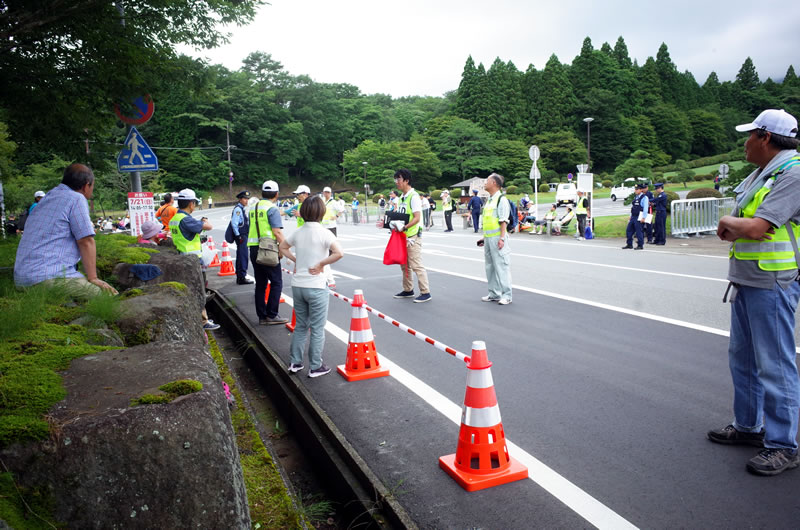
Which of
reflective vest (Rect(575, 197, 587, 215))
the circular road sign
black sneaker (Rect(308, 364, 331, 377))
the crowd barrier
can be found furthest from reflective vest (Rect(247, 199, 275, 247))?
reflective vest (Rect(575, 197, 587, 215))

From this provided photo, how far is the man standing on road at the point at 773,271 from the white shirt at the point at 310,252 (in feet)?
11.3

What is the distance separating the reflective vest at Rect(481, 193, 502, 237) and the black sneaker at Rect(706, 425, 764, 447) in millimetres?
5194

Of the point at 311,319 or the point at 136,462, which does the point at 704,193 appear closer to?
the point at 311,319

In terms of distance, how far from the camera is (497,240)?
8.60 metres

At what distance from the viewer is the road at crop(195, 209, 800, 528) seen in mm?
3111

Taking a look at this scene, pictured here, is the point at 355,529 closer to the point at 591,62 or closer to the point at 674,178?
the point at 674,178

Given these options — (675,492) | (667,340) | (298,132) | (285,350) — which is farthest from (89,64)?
(298,132)

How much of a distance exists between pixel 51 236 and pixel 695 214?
1936 centimetres

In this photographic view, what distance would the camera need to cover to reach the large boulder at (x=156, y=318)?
3.78 meters

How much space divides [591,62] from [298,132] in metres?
50.7

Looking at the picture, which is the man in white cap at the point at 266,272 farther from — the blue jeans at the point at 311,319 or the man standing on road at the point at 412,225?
the blue jeans at the point at 311,319

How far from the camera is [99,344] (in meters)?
3.28

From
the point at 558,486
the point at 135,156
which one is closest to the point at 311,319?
the point at 558,486

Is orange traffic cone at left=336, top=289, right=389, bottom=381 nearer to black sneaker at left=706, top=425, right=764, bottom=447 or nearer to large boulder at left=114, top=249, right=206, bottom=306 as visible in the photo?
large boulder at left=114, top=249, right=206, bottom=306
